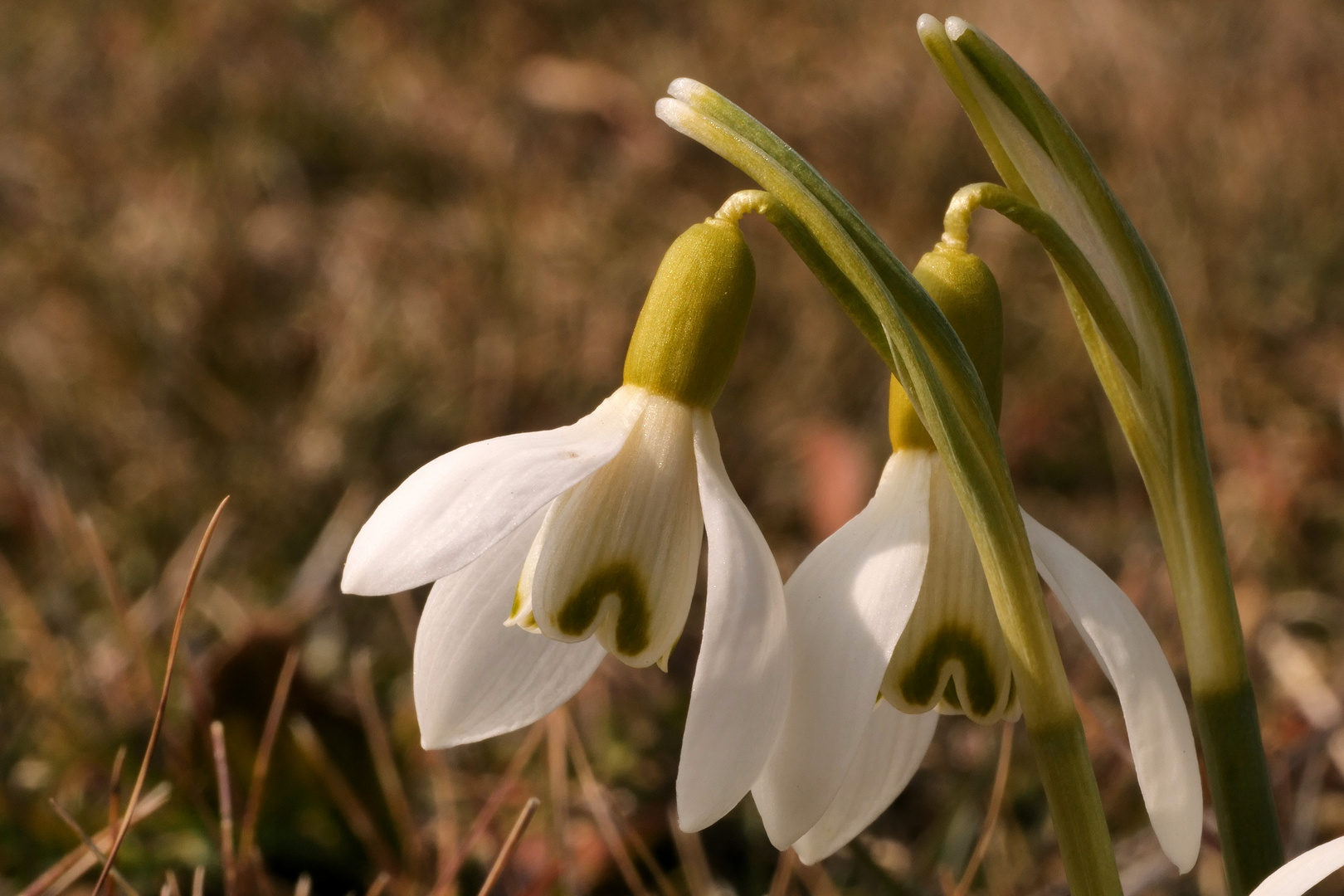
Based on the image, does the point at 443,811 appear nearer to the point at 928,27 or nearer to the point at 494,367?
the point at 928,27

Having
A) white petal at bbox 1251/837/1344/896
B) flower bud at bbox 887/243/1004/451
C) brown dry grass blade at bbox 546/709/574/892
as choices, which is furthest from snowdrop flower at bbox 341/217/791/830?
brown dry grass blade at bbox 546/709/574/892

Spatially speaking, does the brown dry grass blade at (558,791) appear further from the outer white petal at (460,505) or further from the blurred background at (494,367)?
the outer white petal at (460,505)

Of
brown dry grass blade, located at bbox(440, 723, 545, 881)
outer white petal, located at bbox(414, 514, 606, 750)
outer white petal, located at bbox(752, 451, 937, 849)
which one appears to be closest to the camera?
outer white petal, located at bbox(752, 451, 937, 849)

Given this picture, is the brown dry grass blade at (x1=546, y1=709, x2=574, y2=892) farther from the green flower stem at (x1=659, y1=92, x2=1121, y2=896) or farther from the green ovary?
the green flower stem at (x1=659, y1=92, x2=1121, y2=896)

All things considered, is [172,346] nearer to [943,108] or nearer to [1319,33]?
[943,108]

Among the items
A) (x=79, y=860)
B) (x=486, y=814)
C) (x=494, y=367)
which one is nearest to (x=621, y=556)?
Answer: (x=486, y=814)

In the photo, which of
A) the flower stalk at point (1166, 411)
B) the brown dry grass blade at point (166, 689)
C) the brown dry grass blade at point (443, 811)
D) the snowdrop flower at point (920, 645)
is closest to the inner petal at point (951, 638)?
the snowdrop flower at point (920, 645)

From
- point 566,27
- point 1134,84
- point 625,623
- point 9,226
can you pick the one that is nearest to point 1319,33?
point 1134,84
